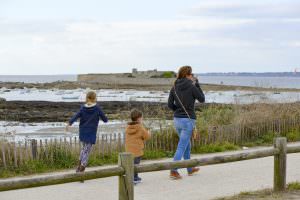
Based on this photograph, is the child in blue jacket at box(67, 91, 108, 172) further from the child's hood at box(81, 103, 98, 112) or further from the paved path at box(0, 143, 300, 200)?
the paved path at box(0, 143, 300, 200)

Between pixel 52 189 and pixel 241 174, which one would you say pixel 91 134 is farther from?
pixel 241 174

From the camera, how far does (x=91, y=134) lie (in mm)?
10289

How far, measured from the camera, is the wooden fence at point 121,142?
1166 centimetres

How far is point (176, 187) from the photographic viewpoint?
31.5ft

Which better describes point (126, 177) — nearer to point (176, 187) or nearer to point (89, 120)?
point (176, 187)

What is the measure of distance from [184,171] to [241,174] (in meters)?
1.06

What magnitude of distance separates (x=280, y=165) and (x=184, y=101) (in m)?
2.08

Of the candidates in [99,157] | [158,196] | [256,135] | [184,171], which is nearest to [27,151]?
[99,157]

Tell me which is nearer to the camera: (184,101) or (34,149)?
(184,101)

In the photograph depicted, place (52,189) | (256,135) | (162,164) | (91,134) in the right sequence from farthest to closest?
1. (256,135)
2. (91,134)
3. (52,189)
4. (162,164)

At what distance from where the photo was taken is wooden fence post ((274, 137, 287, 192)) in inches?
355

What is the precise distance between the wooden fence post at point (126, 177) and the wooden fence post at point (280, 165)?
104 inches

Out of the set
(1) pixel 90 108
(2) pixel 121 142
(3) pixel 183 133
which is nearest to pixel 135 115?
(1) pixel 90 108

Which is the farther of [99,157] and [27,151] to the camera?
[99,157]
